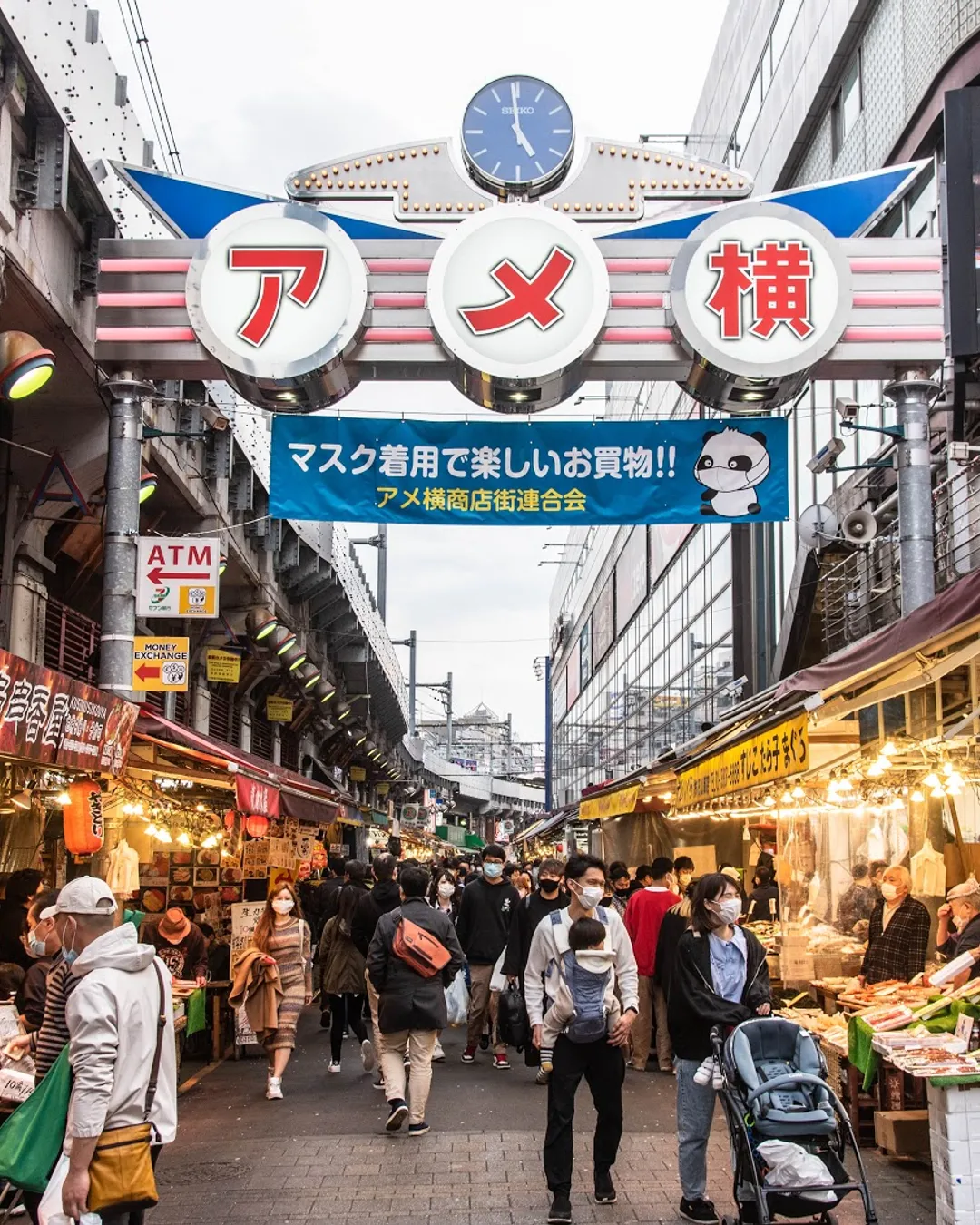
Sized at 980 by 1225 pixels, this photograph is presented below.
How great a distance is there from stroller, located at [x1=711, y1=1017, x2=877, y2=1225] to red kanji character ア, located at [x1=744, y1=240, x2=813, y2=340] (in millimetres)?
7083

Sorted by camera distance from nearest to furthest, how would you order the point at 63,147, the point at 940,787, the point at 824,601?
the point at 940,787 → the point at 63,147 → the point at 824,601

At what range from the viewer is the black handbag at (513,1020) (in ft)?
33.0

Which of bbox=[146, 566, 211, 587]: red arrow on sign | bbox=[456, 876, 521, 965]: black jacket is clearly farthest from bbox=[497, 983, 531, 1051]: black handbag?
bbox=[146, 566, 211, 587]: red arrow on sign

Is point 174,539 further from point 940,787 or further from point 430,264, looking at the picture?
point 940,787

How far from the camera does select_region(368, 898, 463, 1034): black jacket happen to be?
8.88 metres

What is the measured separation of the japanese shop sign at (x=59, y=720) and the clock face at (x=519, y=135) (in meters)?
6.55

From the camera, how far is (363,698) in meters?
38.3

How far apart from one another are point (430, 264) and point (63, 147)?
337 centimetres

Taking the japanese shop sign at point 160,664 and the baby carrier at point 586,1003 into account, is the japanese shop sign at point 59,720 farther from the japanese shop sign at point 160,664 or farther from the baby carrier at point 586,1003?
the baby carrier at point 586,1003

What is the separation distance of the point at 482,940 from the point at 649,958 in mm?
1742

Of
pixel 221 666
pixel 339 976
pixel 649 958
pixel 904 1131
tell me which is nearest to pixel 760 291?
pixel 649 958

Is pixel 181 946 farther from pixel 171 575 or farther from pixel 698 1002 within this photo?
pixel 698 1002

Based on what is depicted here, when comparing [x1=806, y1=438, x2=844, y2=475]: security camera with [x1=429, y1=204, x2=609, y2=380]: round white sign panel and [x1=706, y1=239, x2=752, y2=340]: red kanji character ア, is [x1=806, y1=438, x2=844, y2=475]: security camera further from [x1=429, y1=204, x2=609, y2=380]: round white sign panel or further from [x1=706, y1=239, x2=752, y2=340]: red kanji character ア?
[x1=429, y1=204, x2=609, y2=380]: round white sign panel

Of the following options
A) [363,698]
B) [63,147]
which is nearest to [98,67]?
[63,147]
